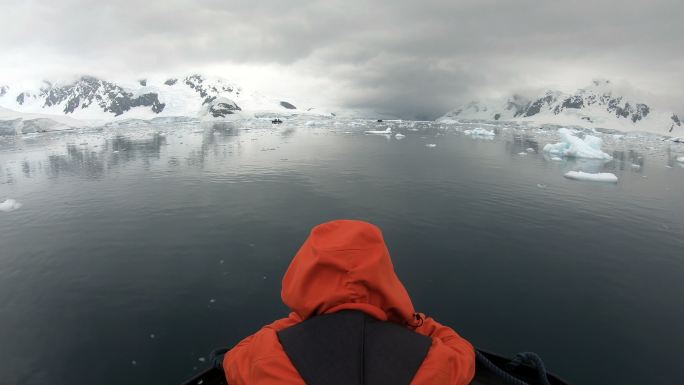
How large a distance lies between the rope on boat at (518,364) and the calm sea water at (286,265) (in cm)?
202

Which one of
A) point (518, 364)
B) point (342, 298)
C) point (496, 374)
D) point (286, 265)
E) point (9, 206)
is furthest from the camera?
point (9, 206)

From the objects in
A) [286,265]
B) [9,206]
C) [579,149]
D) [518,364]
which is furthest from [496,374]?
[579,149]

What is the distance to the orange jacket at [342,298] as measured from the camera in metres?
2.44

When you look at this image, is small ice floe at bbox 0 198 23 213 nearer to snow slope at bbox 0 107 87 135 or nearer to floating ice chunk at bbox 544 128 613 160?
floating ice chunk at bbox 544 128 613 160

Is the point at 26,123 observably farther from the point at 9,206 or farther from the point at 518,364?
the point at 518,364

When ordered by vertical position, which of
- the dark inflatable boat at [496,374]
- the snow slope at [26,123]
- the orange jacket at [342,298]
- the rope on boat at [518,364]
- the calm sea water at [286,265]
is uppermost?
the snow slope at [26,123]

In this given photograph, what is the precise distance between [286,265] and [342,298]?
715 cm

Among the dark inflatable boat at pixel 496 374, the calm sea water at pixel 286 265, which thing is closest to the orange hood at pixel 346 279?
the dark inflatable boat at pixel 496 374

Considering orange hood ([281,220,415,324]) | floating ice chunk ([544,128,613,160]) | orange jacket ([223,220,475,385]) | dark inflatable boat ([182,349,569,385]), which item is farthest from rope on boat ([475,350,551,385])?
floating ice chunk ([544,128,613,160])

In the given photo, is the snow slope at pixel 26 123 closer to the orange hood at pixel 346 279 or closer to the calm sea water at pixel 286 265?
the calm sea water at pixel 286 265

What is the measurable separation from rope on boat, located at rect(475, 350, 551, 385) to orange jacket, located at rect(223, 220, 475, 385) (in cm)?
139

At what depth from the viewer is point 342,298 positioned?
2578mm

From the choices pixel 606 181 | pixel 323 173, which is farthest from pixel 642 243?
pixel 323 173

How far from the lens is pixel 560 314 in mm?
7492
